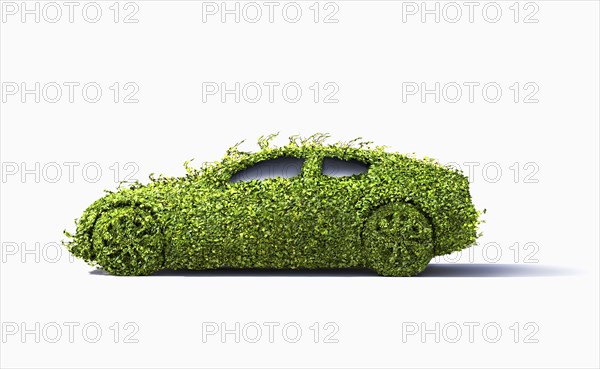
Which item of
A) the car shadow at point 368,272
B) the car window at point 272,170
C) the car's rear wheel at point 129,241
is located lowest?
the car shadow at point 368,272

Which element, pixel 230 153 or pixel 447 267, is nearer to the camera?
pixel 230 153

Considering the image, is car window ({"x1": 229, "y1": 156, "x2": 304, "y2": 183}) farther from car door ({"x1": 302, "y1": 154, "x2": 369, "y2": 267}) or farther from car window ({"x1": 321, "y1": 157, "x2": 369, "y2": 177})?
car door ({"x1": 302, "y1": 154, "x2": 369, "y2": 267})

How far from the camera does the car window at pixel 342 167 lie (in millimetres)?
17391

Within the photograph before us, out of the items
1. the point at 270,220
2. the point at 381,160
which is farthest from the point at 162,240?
the point at 381,160

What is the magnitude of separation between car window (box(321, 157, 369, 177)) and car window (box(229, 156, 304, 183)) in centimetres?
48

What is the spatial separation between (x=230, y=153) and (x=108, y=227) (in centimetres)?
266

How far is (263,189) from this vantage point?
17031 mm

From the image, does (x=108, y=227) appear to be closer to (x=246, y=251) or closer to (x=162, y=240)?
(x=162, y=240)

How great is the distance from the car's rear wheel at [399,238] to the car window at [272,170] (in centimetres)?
180

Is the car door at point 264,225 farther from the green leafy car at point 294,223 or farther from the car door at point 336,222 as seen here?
the car door at point 336,222

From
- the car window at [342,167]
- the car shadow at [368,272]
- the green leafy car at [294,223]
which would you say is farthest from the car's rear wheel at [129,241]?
the car window at [342,167]

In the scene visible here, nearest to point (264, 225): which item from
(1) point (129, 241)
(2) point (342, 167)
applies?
(2) point (342, 167)

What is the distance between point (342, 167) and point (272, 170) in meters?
1.30

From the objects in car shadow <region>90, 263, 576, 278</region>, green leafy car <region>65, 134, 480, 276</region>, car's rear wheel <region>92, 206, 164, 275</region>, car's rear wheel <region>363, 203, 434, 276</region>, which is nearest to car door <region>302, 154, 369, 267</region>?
green leafy car <region>65, 134, 480, 276</region>
